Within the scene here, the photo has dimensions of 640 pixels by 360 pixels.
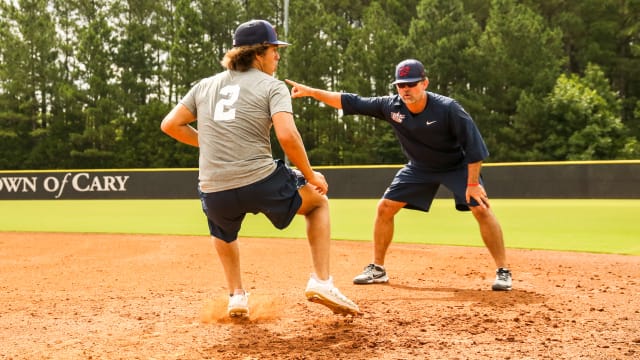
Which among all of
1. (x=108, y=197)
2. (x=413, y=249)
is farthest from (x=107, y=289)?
(x=108, y=197)

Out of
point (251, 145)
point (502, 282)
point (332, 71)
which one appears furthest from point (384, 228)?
point (332, 71)

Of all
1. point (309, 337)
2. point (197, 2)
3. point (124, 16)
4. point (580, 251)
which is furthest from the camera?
point (124, 16)

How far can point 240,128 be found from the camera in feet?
12.9

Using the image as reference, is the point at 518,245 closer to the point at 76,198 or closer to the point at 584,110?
the point at 76,198

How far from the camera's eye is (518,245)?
348 inches

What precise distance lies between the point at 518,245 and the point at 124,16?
4388 cm

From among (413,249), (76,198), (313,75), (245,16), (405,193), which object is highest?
(245,16)

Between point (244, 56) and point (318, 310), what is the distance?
1907mm

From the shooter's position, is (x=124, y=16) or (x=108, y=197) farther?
(x=124, y=16)

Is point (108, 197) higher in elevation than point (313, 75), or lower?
lower

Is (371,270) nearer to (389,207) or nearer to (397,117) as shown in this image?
(389,207)

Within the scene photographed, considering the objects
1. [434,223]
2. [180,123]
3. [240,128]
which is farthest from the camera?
[434,223]

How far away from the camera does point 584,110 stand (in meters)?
33.1

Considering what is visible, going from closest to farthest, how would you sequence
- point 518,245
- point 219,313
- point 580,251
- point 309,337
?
1. point 309,337
2. point 219,313
3. point 580,251
4. point 518,245
